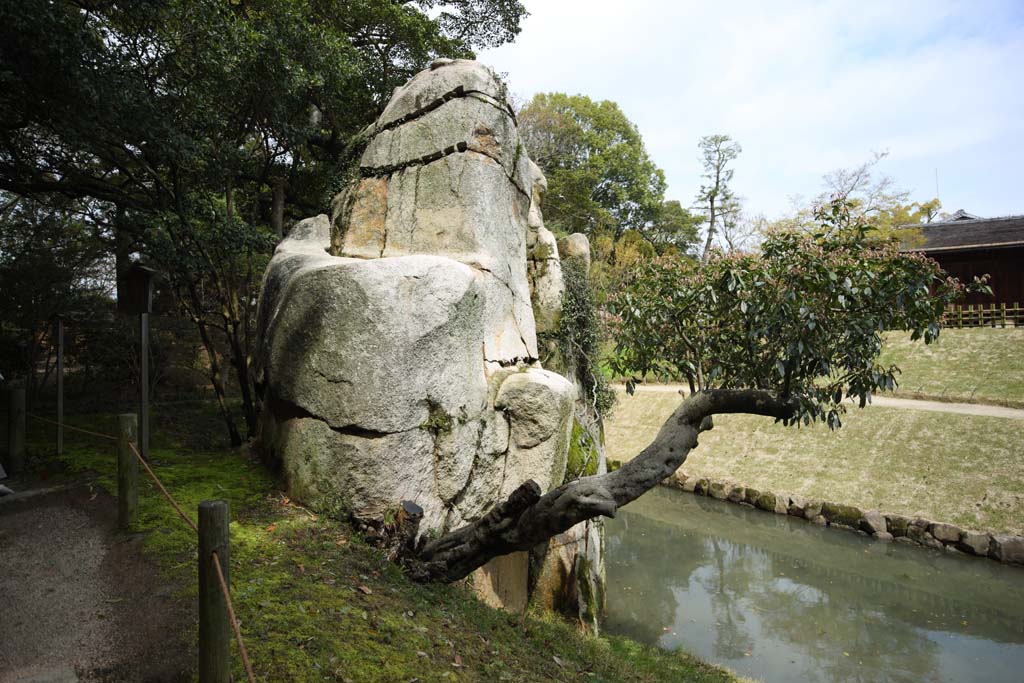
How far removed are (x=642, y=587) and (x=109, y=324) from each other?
571 inches

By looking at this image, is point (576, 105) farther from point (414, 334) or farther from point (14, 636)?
point (14, 636)

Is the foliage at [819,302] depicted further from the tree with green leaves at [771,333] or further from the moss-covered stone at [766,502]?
the moss-covered stone at [766,502]

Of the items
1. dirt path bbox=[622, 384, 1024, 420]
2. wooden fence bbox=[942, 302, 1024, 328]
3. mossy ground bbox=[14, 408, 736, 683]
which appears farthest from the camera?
wooden fence bbox=[942, 302, 1024, 328]

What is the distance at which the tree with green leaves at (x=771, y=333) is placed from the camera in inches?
261

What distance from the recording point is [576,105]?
3788cm

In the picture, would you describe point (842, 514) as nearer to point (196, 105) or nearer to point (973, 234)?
point (196, 105)

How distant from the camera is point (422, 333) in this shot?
6.92 meters

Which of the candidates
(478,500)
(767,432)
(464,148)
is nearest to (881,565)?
(767,432)

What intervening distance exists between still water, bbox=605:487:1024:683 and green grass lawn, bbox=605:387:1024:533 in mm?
1479

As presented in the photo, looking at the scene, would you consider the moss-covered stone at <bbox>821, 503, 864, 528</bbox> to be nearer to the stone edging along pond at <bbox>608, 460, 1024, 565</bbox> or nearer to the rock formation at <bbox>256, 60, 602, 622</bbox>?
the stone edging along pond at <bbox>608, 460, 1024, 565</bbox>

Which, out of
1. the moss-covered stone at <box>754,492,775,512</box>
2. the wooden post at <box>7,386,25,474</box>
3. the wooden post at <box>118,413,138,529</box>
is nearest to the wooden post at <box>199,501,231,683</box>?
the wooden post at <box>118,413,138,529</box>

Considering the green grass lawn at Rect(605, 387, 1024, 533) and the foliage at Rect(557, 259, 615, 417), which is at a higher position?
the foliage at Rect(557, 259, 615, 417)

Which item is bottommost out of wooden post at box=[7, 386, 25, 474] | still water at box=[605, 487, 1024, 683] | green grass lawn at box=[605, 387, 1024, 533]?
still water at box=[605, 487, 1024, 683]

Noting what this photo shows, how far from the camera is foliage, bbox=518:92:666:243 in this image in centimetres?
3331
